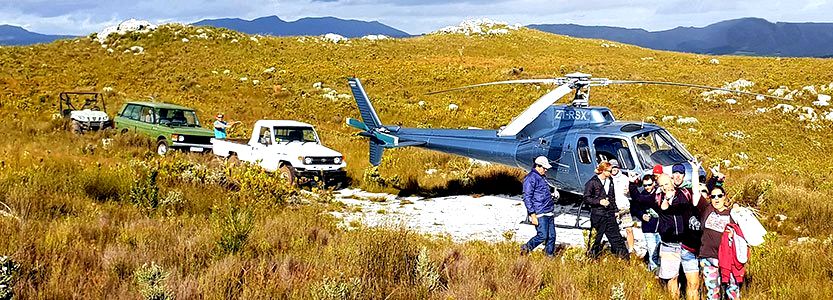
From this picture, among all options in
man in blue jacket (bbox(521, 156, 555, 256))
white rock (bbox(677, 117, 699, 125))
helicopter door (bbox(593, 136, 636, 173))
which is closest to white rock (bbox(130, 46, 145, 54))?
white rock (bbox(677, 117, 699, 125))

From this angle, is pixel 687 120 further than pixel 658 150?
Yes

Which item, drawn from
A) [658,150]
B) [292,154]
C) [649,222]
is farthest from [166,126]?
[649,222]

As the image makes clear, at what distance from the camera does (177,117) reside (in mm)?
19516

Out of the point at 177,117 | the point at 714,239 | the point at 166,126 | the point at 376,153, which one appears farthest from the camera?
the point at 177,117

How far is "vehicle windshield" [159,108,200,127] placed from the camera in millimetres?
19141

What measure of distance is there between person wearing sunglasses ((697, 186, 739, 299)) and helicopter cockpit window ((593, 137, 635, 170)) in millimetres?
4449

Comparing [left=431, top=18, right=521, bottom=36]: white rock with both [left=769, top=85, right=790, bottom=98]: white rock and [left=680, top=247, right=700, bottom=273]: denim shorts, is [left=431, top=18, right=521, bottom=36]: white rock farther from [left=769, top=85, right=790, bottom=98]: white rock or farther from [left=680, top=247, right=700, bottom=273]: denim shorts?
[left=680, top=247, right=700, bottom=273]: denim shorts

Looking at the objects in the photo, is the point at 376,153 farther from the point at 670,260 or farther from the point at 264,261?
the point at 670,260

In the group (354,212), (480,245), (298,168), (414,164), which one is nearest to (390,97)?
(414,164)

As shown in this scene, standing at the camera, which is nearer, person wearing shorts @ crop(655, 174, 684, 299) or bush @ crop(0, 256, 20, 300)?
bush @ crop(0, 256, 20, 300)

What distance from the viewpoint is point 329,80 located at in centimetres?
4034

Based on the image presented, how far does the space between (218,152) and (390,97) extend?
19797mm

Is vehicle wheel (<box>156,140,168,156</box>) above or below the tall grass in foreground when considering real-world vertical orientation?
Answer: below

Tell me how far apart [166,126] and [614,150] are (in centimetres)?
1389
